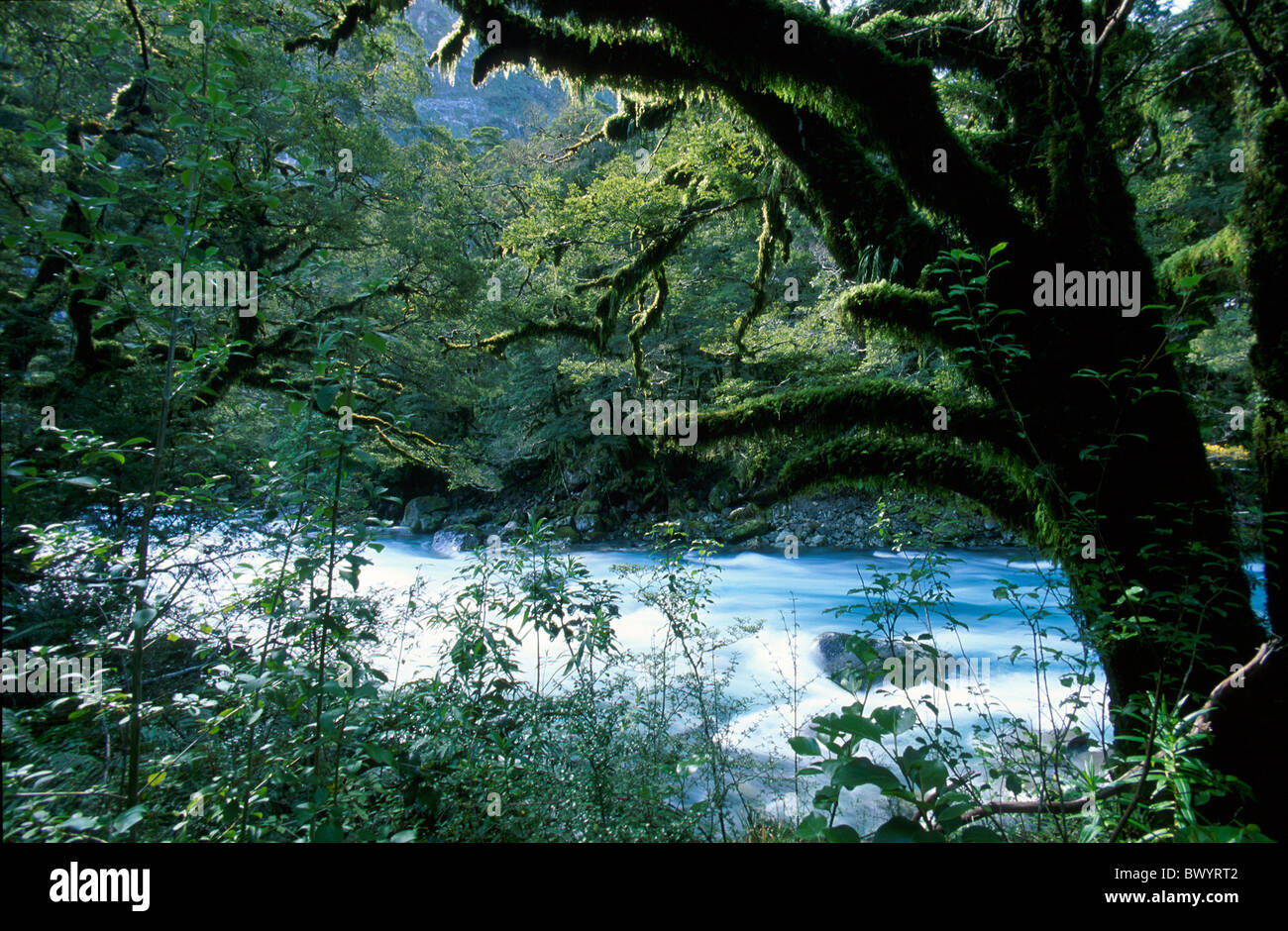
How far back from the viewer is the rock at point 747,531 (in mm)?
14461

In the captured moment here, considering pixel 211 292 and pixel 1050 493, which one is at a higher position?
pixel 211 292

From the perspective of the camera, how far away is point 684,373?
51.9ft

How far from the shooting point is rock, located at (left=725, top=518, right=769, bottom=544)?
14.5m

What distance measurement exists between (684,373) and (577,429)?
418 centimetres

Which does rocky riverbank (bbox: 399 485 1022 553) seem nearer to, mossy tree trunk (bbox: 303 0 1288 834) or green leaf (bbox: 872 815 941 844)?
mossy tree trunk (bbox: 303 0 1288 834)

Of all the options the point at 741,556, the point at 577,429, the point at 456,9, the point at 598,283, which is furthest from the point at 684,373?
the point at 456,9

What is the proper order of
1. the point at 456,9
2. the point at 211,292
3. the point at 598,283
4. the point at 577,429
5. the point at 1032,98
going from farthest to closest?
the point at 577,429 → the point at 598,283 → the point at 456,9 → the point at 1032,98 → the point at 211,292

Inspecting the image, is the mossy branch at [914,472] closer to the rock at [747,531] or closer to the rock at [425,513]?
the rock at [747,531]

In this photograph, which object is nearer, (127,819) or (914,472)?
(127,819)

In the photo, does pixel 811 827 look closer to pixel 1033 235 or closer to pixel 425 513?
pixel 1033 235

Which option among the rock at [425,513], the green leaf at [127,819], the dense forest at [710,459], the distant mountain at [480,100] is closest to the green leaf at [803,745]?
the dense forest at [710,459]

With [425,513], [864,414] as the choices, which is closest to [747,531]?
[425,513]

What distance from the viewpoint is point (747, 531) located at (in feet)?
47.5

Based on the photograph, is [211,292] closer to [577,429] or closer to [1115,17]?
[1115,17]
